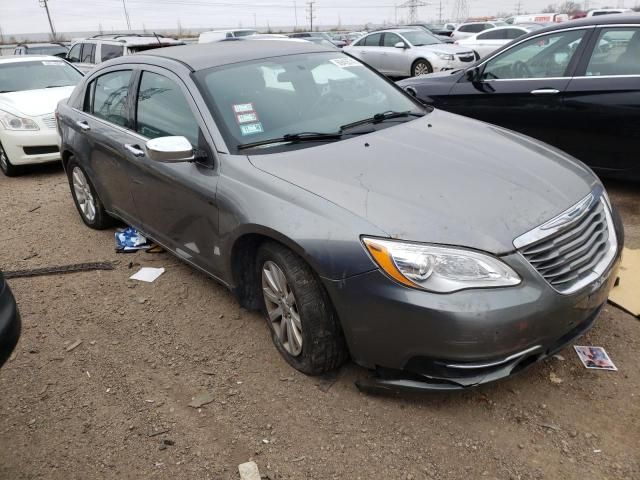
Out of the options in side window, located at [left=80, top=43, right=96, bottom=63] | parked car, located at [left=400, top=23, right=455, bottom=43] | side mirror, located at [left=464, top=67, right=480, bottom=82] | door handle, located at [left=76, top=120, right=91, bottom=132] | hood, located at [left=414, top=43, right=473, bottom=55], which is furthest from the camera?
parked car, located at [left=400, top=23, right=455, bottom=43]

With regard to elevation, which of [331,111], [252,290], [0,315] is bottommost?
[252,290]

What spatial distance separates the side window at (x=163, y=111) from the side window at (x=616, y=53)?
142 inches

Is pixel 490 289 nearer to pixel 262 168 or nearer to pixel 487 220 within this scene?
pixel 487 220

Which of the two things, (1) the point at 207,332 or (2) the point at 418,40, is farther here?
(2) the point at 418,40

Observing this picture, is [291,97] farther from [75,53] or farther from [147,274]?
[75,53]

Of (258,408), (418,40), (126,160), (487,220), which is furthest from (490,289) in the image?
(418,40)

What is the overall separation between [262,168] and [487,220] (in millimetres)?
1171

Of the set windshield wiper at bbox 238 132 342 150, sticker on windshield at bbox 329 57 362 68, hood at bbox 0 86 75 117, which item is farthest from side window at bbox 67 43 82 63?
windshield wiper at bbox 238 132 342 150

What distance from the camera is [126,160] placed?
3.90 meters

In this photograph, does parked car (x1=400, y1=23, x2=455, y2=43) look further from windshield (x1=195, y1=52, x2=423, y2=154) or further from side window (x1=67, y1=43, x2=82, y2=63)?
windshield (x1=195, y1=52, x2=423, y2=154)

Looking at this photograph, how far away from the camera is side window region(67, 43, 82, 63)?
552 inches

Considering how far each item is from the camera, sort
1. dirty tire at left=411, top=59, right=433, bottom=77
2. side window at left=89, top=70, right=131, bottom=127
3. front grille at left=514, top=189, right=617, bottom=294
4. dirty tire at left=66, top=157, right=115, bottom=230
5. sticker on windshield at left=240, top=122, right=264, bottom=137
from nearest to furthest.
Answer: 1. front grille at left=514, top=189, right=617, bottom=294
2. sticker on windshield at left=240, top=122, right=264, bottom=137
3. side window at left=89, top=70, right=131, bottom=127
4. dirty tire at left=66, top=157, right=115, bottom=230
5. dirty tire at left=411, top=59, right=433, bottom=77

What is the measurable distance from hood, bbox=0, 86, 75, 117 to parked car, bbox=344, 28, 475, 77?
28.6 ft

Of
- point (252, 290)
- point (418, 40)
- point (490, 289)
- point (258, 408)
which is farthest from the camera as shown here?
point (418, 40)
